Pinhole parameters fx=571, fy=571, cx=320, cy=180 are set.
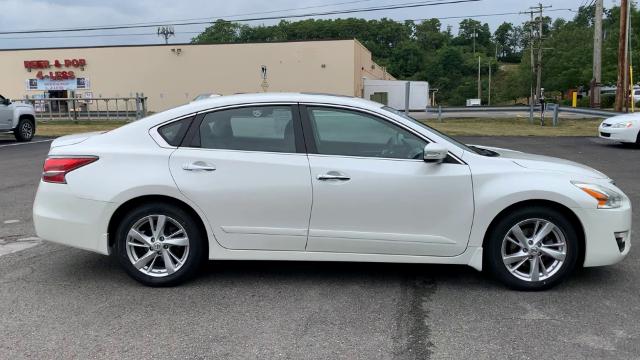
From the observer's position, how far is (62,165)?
4.52 meters

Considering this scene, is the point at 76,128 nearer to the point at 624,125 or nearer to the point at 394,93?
the point at 624,125

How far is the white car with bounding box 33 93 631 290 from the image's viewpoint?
4.30 m

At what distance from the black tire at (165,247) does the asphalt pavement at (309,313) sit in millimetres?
99

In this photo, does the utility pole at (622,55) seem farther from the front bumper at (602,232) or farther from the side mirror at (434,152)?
the side mirror at (434,152)

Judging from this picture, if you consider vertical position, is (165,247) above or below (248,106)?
below

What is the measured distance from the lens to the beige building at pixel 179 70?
144 feet

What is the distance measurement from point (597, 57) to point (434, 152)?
34.6 m

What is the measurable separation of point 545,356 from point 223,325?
2034 millimetres

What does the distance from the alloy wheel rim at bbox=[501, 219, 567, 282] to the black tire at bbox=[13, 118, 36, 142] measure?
56.6ft

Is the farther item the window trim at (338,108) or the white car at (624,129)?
the white car at (624,129)

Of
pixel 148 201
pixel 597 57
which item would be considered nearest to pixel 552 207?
pixel 148 201

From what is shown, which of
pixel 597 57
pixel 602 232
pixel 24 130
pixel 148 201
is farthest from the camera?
pixel 597 57

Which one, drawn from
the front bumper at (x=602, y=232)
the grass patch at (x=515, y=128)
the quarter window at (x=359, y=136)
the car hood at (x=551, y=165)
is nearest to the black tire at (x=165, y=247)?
the quarter window at (x=359, y=136)

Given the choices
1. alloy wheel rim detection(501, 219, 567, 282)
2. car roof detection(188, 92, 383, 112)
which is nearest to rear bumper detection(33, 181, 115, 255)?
car roof detection(188, 92, 383, 112)
